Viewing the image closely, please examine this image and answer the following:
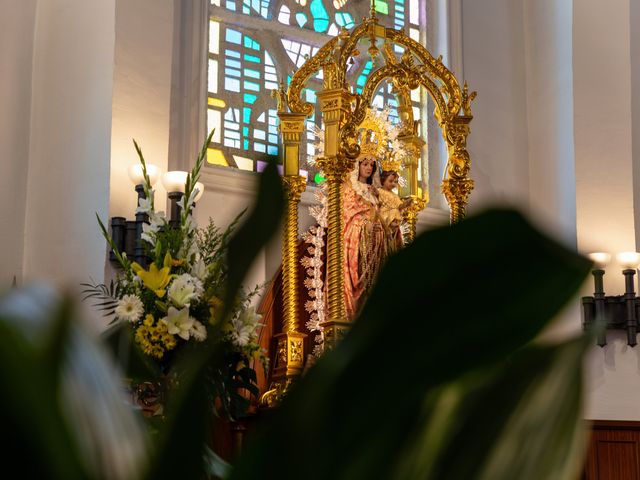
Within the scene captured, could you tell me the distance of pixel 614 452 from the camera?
737 centimetres

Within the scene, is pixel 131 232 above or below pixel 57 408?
above

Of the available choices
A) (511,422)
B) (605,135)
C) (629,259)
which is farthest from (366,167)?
(511,422)

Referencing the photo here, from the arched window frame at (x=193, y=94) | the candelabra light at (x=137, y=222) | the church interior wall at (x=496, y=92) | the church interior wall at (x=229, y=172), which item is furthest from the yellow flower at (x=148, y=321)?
the church interior wall at (x=496, y=92)

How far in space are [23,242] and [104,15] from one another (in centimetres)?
160

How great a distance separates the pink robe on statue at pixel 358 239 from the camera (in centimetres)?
699

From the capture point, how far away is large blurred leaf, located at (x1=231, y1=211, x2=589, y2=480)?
0.22 m

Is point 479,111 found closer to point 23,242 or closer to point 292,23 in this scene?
Answer: point 292,23

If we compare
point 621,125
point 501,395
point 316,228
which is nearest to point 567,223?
point 621,125

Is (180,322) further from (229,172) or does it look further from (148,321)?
(229,172)

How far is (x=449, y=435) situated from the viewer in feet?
0.87

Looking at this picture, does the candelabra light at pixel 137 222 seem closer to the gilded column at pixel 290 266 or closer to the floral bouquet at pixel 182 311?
the gilded column at pixel 290 266

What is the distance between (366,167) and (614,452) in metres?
2.66

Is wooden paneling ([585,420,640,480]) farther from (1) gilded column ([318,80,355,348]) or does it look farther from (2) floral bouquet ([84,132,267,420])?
(2) floral bouquet ([84,132,267,420])

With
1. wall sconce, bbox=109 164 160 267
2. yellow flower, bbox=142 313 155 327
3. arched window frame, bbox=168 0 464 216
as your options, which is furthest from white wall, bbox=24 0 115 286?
yellow flower, bbox=142 313 155 327
